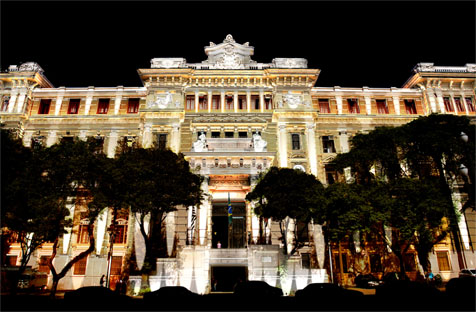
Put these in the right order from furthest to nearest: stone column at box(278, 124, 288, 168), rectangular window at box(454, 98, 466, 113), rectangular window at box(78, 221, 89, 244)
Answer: rectangular window at box(454, 98, 466, 113) < stone column at box(278, 124, 288, 168) < rectangular window at box(78, 221, 89, 244)

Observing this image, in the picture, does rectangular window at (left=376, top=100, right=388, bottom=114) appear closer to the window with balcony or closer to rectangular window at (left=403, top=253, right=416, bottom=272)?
the window with balcony

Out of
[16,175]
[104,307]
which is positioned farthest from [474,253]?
[16,175]

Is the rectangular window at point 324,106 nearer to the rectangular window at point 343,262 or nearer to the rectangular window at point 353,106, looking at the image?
the rectangular window at point 353,106

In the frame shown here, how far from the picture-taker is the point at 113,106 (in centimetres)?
4056

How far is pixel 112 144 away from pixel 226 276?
63.5ft

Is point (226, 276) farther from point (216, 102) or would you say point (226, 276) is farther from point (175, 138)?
point (216, 102)

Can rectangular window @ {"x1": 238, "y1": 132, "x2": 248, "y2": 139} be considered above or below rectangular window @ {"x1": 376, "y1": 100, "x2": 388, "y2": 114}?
below

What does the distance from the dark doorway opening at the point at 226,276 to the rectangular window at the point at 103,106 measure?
73.7 ft

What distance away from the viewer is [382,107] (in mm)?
41344

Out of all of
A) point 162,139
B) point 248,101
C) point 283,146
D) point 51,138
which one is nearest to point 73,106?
point 51,138

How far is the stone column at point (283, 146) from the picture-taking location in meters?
37.0

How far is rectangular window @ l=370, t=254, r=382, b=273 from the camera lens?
1337 inches

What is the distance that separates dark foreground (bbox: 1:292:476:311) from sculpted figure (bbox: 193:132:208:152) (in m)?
19.3

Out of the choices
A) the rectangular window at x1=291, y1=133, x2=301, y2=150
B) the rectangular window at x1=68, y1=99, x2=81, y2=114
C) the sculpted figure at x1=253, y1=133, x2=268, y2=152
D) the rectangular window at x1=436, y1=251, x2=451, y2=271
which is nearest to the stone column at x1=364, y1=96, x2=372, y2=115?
the rectangular window at x1=291, y1=133, x2=301, y2=150
